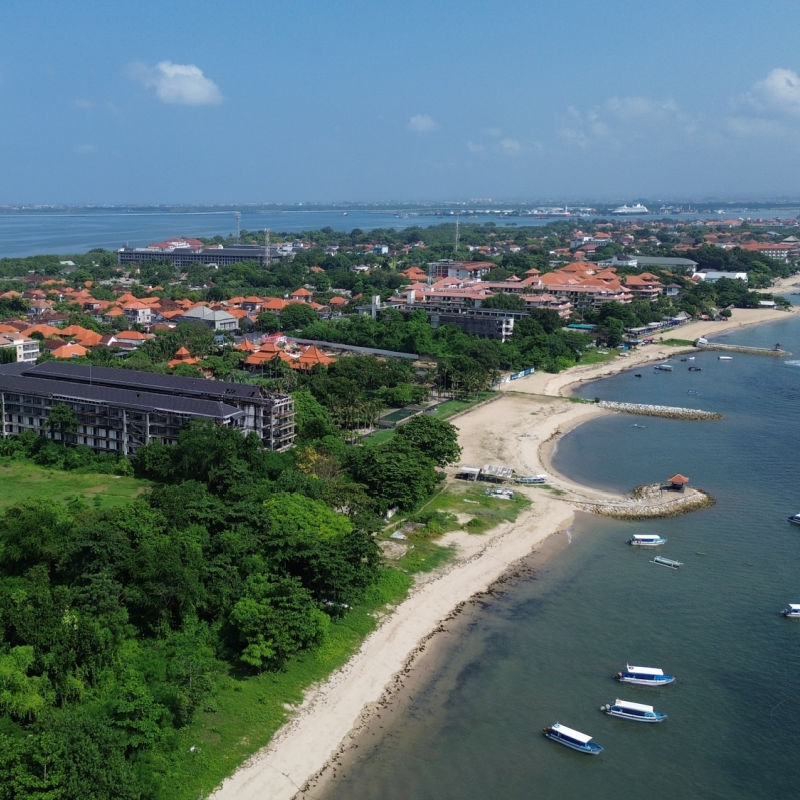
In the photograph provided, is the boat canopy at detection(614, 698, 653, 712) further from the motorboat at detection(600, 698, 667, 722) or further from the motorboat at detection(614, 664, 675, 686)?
the motorboat at detection(614, 664, 675, 686)

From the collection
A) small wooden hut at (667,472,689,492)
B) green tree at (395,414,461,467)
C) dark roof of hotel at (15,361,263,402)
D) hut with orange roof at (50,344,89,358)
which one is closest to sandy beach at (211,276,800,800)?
green tree at (395,414,461,467)

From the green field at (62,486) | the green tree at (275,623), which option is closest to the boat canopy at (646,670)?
the green tree at (275,623)

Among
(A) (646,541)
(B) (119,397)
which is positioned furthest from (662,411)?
(B) (119,397)

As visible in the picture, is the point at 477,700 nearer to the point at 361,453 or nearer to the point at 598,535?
the point at 598,535

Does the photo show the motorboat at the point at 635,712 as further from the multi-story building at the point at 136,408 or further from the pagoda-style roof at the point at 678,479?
the multi-story building at the point at 136,408

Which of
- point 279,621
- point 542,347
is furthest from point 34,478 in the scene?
point 542,347
